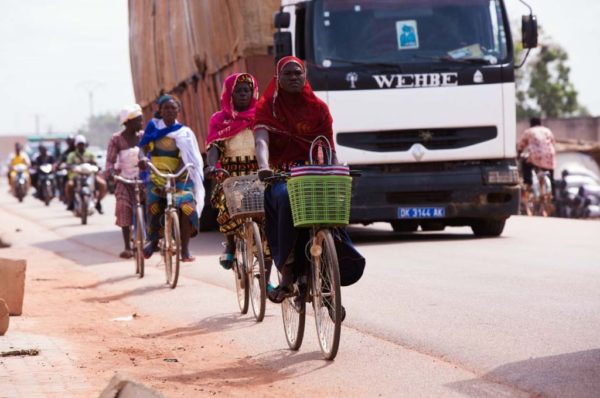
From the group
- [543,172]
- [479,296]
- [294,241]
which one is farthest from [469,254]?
[543,172]

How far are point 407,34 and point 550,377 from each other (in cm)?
948

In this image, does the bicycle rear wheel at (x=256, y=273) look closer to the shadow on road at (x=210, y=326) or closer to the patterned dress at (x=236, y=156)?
the shadow on road at (x=210, y=326)

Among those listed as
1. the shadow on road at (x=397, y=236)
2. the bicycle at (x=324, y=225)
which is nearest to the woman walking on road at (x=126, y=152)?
the shadow on road at (x=397, y=236)

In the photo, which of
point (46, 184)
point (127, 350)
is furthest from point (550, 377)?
point (46, 184)

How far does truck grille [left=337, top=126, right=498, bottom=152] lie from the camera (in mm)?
15414

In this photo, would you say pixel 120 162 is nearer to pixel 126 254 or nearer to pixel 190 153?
pixel 126 254

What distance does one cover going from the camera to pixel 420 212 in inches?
614

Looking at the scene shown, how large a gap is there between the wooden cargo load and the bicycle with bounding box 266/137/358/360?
28.0 feet

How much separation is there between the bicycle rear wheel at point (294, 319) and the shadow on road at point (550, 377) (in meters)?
1.36

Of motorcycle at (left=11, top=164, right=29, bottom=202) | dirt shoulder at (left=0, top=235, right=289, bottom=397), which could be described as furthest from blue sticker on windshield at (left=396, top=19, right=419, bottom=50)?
motorcycle at (left=11, top=164, right=29, bottom=202)

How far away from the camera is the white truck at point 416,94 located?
1522 cm

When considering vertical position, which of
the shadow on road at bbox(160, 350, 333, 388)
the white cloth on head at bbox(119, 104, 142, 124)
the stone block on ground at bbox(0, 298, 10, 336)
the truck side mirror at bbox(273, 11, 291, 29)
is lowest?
the shadow on road at bbox(160, 350, 333, 388)

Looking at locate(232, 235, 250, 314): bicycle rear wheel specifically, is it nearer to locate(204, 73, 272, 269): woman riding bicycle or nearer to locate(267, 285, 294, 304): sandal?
locate(204, 73, 272, 269): woman riding bicycle

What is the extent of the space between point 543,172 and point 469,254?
1023cm
